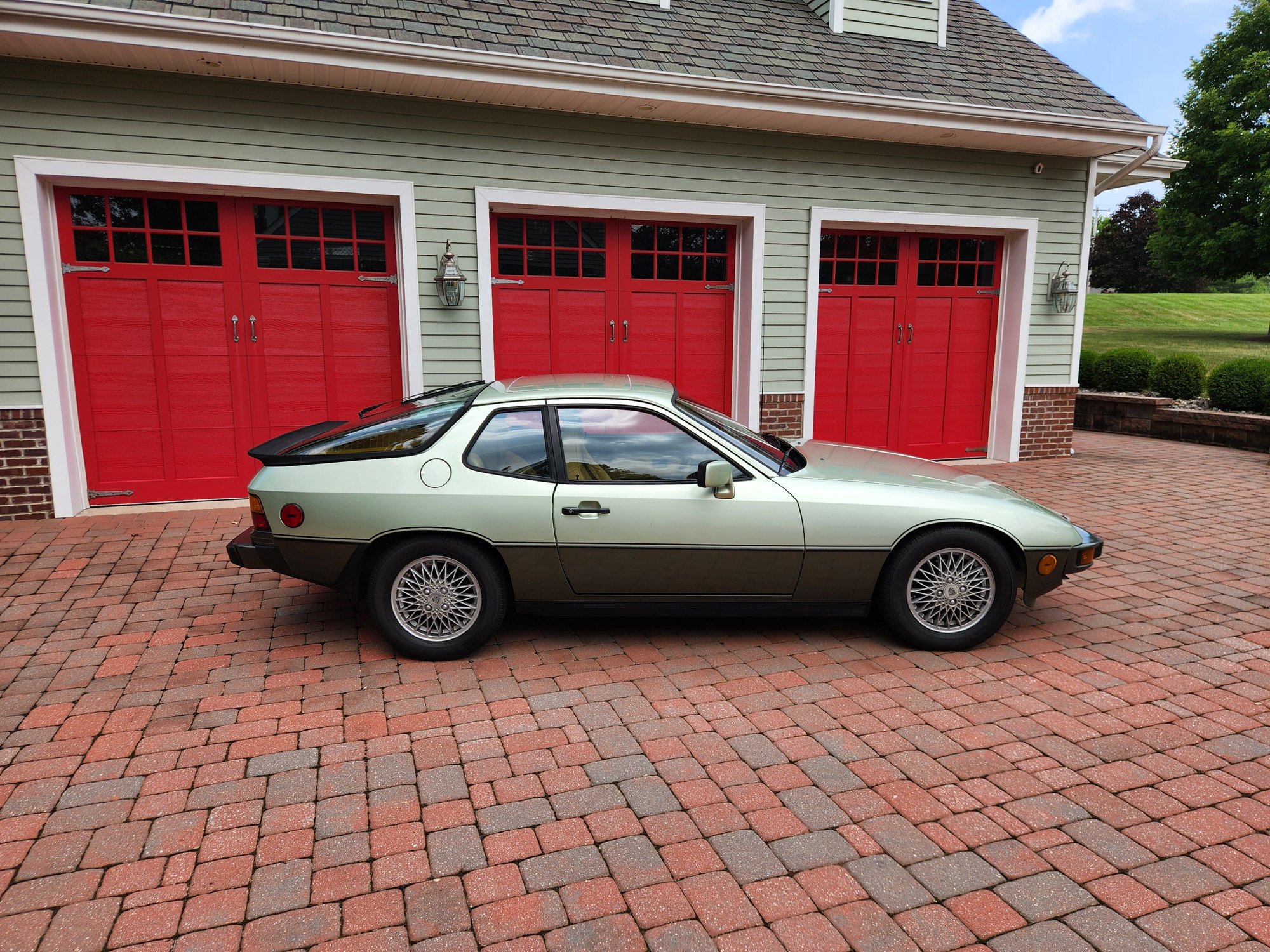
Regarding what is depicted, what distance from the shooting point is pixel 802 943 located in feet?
7.71

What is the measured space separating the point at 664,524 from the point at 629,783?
136 centimetres

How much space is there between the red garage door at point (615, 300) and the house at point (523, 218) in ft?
0.11

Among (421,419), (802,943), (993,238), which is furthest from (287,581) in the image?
(993,238)

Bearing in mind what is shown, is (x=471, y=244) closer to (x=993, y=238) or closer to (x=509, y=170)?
(x=509, y=170)

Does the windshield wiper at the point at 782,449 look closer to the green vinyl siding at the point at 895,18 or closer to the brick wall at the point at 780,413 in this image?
the brick wall at the point at 780,413

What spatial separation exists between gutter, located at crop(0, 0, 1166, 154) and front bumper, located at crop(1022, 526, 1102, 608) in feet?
18.2

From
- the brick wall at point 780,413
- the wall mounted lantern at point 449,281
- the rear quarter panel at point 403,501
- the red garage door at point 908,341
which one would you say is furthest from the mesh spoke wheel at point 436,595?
the red garage door at point 908,341

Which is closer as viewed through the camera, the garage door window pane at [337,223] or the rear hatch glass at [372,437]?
the rear hatch glass at [372,437]

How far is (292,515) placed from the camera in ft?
13.5

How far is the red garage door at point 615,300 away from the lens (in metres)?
8.47

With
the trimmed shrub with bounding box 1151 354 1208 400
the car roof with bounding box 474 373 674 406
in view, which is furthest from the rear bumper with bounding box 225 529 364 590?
the trimmed shrub with bounding box 1151 354 1208 400

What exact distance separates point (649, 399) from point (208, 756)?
258 centimetres

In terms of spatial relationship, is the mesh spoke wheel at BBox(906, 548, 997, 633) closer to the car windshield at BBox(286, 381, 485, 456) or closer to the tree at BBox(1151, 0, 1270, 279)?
the car windshield at BBox(286, 381, 485, 456)

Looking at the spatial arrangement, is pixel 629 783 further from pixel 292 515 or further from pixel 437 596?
pixel 292 515
